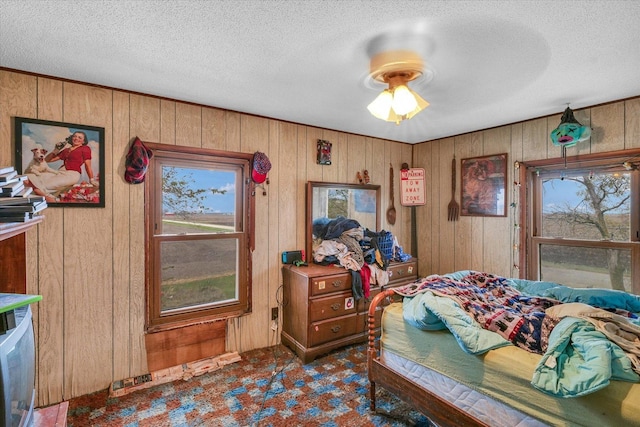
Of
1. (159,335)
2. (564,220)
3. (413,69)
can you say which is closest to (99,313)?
(159,335)

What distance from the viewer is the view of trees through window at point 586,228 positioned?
270 cm

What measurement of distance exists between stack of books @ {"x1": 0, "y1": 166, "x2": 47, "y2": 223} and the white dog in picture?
1135 millimetres

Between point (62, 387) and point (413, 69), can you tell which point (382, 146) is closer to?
point (413, 69)

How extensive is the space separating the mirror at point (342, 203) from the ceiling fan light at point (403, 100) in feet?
5.39

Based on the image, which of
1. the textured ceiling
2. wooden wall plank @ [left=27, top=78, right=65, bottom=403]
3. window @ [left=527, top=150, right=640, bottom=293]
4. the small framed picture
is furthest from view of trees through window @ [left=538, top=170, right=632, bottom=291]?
wooden wall plank @ [left=27, top=78, right=65, bottom=403]

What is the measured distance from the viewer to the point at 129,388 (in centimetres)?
237

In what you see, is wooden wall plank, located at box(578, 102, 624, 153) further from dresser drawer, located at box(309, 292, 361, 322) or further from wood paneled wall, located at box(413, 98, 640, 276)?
dresser drawer, located at box(309, 292, 361, 322)

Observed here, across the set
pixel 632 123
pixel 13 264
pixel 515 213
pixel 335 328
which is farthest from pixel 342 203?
pixel 13 264

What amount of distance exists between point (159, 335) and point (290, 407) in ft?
4.26

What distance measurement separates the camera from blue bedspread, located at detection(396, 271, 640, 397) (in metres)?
1.24

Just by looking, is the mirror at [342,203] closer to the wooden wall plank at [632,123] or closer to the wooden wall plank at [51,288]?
the wooden wall plank at [51,288]

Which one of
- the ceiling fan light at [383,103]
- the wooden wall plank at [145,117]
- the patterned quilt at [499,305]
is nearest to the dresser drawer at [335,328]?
the patterned quilt at [499,305]

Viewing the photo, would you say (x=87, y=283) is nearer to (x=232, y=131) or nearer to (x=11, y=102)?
(x=11, y=102)

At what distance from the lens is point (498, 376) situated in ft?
4.95
